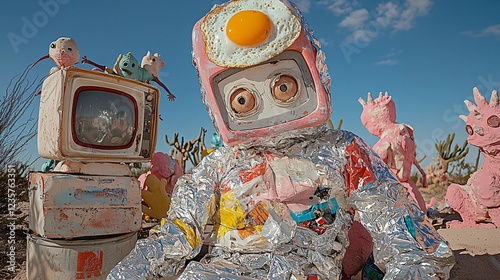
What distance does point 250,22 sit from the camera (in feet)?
5.01

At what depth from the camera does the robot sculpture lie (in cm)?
149

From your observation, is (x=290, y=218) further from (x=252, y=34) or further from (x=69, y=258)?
(x=69, y=258)

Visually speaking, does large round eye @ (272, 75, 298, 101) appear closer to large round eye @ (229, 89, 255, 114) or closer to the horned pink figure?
large round eye @ (229, 89, 255, 114)

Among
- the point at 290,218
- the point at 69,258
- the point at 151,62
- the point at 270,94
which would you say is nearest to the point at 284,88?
the point at 270,94

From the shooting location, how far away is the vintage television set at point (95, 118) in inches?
89.9

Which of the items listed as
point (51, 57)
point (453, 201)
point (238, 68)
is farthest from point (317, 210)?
point (453, 201)

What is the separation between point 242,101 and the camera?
5.20 feet

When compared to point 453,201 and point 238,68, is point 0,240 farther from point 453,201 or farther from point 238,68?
point 453,201

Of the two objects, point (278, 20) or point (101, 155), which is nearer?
point (278, 20)

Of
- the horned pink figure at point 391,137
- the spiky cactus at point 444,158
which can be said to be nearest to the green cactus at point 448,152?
the spiky cactus at point 444,158

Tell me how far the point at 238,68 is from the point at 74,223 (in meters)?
1.43

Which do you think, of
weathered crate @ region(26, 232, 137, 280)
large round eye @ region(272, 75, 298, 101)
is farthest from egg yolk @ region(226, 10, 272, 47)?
weathered crate @ region(26, 232, 137, 280)

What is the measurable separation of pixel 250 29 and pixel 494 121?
11.7 ft

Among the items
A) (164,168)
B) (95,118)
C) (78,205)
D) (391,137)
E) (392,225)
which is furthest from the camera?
(164,168)
